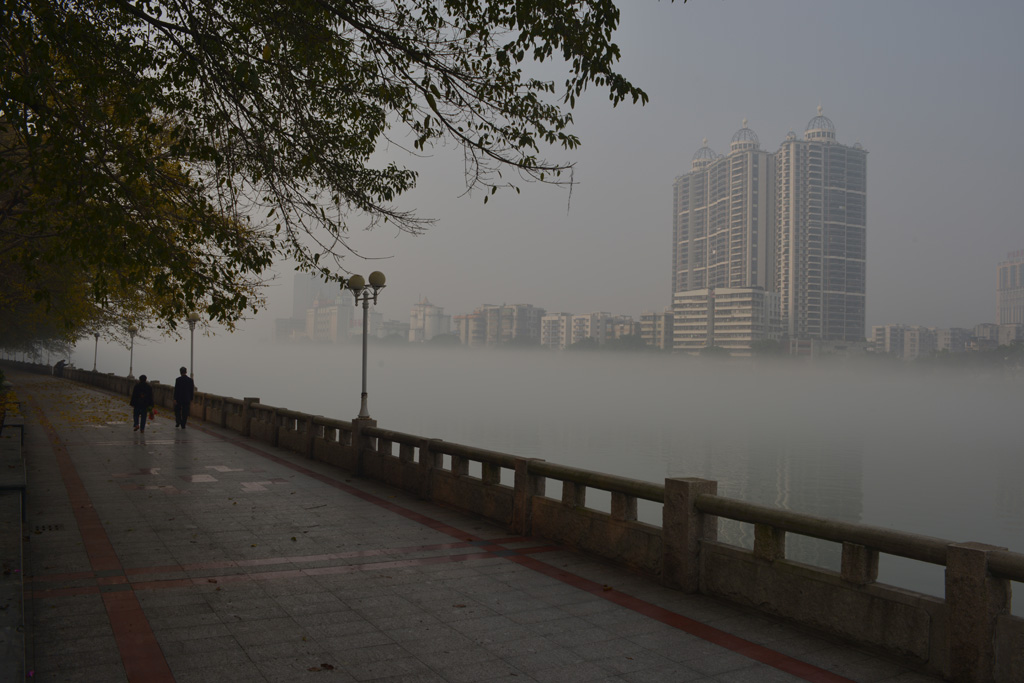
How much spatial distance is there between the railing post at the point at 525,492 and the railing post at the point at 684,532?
99.3 inches

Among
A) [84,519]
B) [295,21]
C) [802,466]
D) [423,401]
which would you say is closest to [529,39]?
[295,21]

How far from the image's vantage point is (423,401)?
114 m

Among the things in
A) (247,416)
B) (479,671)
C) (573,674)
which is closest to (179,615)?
(479,671)

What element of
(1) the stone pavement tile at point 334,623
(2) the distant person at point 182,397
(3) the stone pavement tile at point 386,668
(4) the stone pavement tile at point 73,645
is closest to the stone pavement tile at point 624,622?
(3) the stone pavement tile at point 386,668

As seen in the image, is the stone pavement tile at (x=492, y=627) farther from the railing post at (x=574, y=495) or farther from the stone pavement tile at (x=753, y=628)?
the railing post at (x=574, y=495)

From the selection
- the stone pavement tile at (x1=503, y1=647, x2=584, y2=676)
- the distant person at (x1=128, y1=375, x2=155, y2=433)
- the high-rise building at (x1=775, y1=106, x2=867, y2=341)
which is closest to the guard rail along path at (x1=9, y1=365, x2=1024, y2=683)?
the stone pavement tile at (x1=503, y1=647, x2=584, y2=676)

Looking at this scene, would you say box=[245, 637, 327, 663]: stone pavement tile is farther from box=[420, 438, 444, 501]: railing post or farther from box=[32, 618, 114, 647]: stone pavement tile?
box=[420, 438, 444, 501]: railing post

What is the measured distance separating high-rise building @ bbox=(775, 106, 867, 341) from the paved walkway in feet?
607

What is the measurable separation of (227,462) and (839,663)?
14009mm

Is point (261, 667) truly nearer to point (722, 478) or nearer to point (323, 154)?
point (323, 154)

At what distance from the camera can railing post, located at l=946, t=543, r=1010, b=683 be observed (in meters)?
5.28

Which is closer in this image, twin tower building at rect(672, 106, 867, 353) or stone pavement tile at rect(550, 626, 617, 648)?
stone pavement tile at rect(550, 626, 617, 648)

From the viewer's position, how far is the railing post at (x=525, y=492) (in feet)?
32.8

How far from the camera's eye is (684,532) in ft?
24.9
